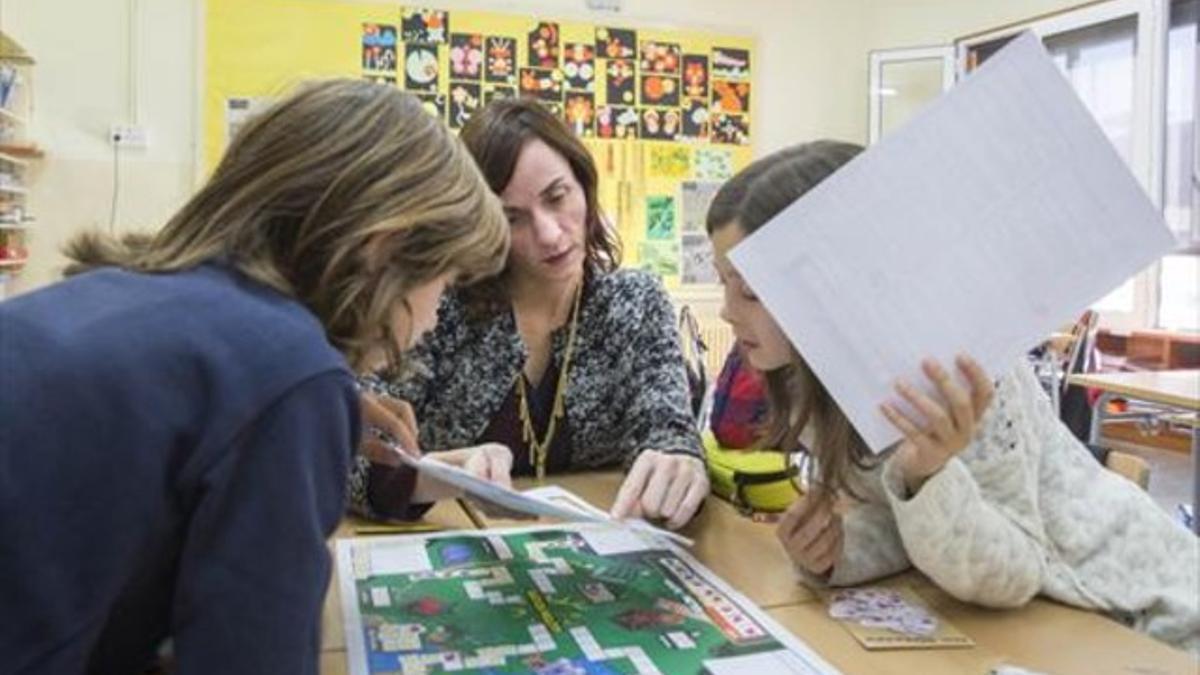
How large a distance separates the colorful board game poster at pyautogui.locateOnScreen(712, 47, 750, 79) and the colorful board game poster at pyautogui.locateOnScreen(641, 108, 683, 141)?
362 mm

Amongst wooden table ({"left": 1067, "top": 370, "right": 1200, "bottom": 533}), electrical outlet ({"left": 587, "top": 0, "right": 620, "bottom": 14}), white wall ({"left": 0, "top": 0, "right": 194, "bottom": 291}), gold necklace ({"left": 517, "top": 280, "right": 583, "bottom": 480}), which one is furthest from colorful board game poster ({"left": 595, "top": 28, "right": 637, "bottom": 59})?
gold necklace ({"left": 517, "top": 280, "right": 583, "bottom": 480})

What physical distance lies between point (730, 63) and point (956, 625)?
4905 mm

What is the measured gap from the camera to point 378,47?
15.5 ft

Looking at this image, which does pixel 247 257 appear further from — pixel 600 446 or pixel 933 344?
pixel 600 446

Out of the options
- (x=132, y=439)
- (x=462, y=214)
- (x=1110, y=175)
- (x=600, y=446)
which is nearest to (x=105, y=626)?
(x=132, y=439)

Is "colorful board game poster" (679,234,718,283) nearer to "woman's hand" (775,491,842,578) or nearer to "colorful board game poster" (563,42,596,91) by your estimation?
"colorful board game poster" (563,42,596,91)

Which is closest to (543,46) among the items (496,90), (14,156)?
(496,90)

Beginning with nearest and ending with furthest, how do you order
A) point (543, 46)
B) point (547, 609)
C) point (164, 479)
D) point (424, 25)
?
point (164, 479)
point (547, 609)
point (424, 25)
point (543, 46)

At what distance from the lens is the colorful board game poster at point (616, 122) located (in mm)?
5082

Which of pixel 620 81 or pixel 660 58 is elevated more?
pixel 660 58

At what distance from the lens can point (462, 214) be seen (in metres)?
0.77

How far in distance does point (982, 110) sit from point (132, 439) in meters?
0.63

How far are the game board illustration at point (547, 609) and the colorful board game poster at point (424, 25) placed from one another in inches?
165

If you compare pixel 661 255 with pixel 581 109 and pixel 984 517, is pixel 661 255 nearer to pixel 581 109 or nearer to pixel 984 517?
pixel 581 109
